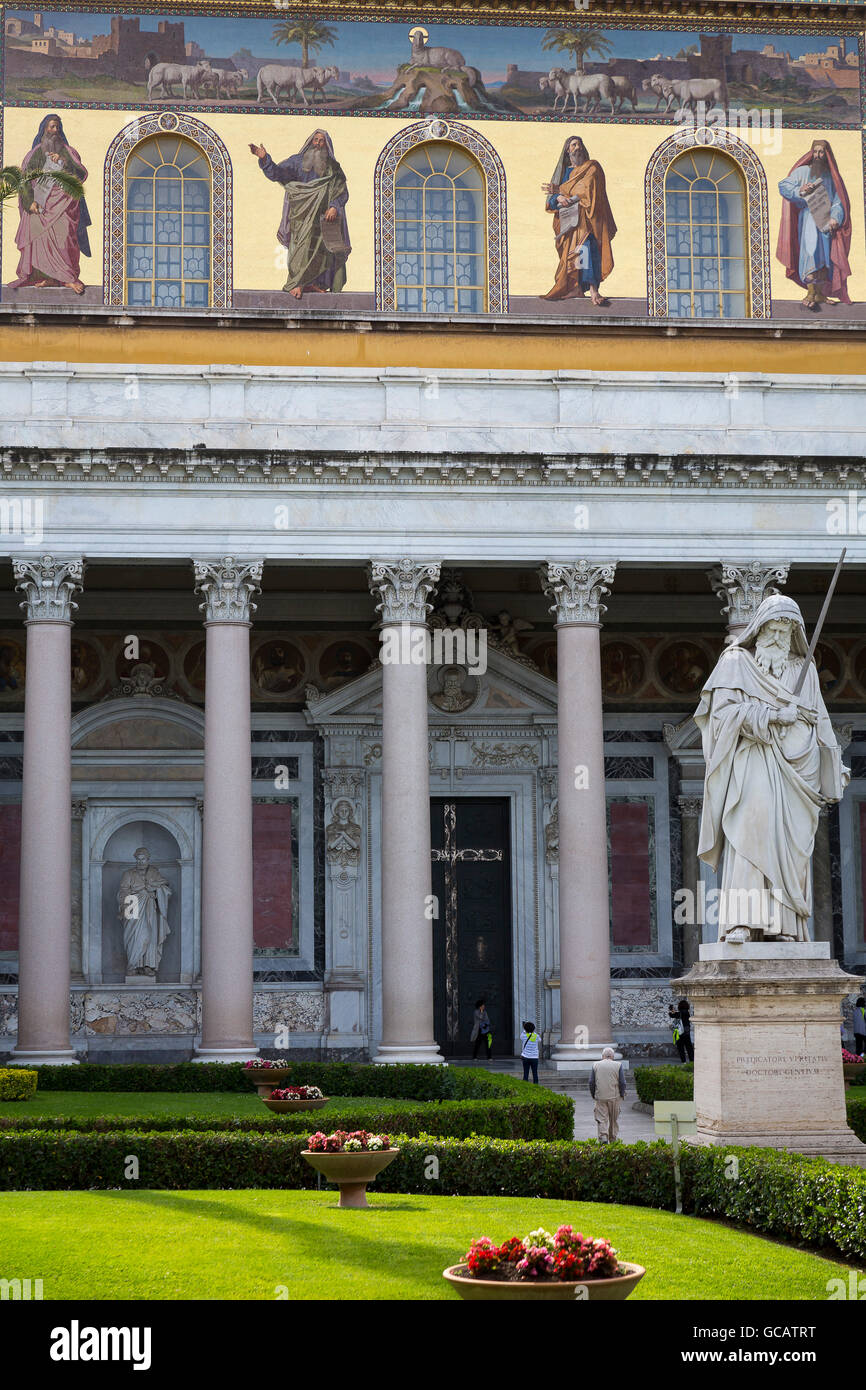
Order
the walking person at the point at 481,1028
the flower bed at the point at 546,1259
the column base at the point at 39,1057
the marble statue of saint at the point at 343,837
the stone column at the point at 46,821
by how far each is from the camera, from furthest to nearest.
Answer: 1. the marble statue of saint at the point at 343,837
2. the walking person at the point at 481,1028
3. the stone column at the point at 46,821
4. the column base at the point at 39,1057
5. the flower bed at the point at 546,1259

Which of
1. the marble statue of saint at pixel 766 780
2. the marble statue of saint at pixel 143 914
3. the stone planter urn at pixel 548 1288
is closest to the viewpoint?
the stone planter urn at pixel 548 1288

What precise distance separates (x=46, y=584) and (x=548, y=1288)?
2380cm

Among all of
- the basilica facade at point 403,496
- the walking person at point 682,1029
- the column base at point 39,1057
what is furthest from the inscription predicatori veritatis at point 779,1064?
the column base at point 39,1057

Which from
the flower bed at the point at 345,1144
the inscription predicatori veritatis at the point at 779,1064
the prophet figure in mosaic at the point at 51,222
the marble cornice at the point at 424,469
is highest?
the prophet figure in mosaic at the point at 51,222

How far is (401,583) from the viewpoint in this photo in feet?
104

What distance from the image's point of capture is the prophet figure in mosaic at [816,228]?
35.5 metres

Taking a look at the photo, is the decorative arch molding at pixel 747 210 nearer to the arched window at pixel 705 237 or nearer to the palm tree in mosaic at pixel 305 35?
the arched window at pixel 705 237

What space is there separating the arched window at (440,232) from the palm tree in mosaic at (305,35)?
2.68 meters

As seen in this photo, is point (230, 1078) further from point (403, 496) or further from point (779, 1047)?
point (779, 1047)

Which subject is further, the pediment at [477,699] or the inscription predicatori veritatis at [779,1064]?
the pediment at [477,699]

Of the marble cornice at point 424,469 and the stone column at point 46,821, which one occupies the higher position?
the marble cornice at point 424,469

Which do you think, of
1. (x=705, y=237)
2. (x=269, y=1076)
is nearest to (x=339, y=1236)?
(x=269, y=1076)

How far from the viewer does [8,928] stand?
35.9 meters

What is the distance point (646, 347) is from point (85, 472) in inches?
426
